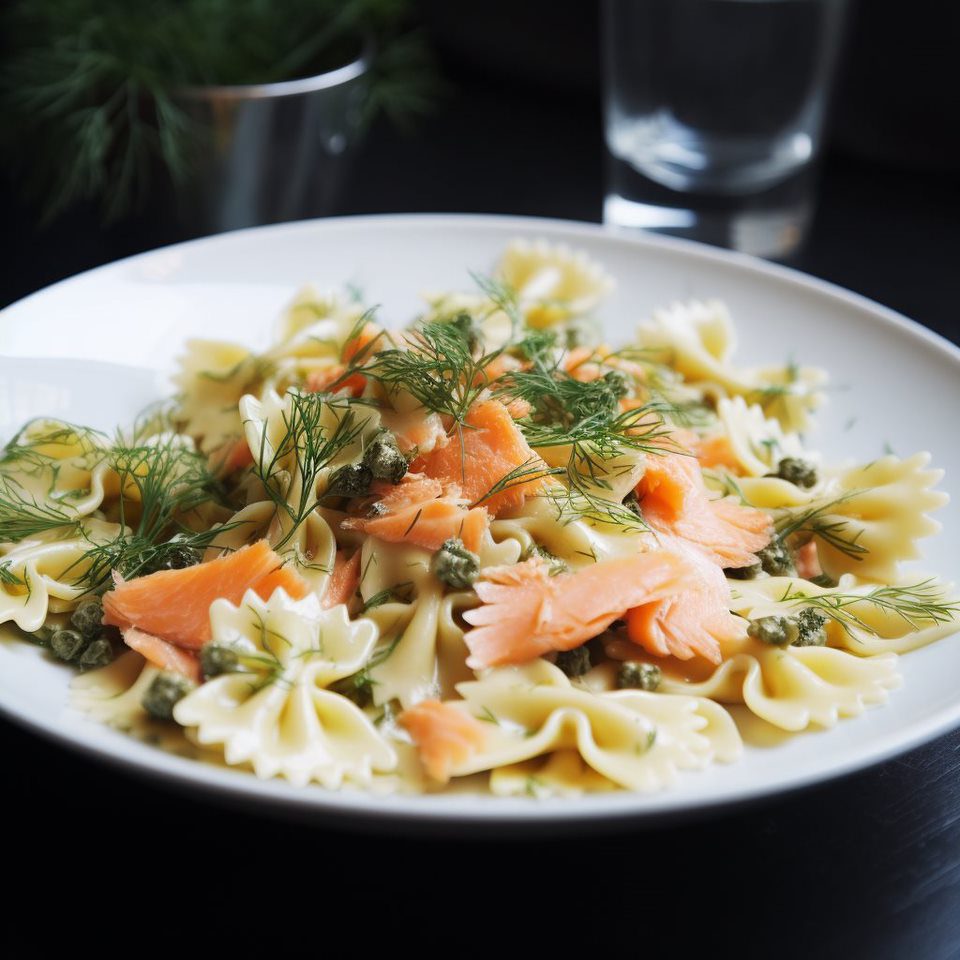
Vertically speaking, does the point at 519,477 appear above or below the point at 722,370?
above

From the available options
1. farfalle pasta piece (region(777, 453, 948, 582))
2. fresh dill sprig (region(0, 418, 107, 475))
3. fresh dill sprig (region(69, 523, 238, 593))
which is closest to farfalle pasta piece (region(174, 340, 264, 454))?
fresh dill sprig (region(0, 418, 107, 475))

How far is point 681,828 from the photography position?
3404 millimetres

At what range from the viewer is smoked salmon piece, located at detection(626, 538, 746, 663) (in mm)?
3463

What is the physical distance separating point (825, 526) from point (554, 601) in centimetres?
122

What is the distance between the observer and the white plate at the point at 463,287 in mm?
3076

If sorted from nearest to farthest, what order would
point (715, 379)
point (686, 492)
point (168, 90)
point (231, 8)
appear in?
point (686, 492) < point (715, 379) < point (168, 90) < point (231, 8)

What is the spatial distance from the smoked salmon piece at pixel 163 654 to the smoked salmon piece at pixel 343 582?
1.43 feet

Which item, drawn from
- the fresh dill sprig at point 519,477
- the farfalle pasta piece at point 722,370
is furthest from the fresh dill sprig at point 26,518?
the farfalle pasta piece at point 722,370

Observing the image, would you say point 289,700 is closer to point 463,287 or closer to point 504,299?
point 504,299

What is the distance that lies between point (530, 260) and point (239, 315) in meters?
1.32

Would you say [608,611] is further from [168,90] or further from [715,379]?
[168,90]

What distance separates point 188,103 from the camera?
20.2 ft

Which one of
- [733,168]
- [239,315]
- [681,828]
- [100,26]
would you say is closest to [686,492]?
[681,828]

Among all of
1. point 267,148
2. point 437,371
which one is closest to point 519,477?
point 437,371
